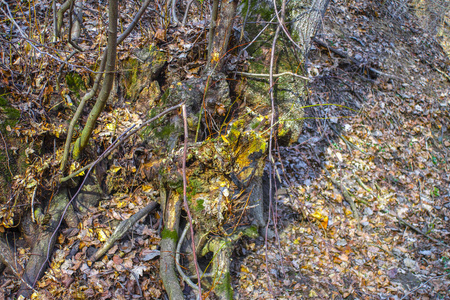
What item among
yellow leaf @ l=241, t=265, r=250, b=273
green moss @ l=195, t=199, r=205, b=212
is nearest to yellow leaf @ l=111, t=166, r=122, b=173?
green moss @ l=195, t=199, r=205, b=212

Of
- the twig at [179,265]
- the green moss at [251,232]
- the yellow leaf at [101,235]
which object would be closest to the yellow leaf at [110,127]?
the yellow leaf at [101,235]

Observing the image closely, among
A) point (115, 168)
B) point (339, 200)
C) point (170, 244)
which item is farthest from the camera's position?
point (339, 200)

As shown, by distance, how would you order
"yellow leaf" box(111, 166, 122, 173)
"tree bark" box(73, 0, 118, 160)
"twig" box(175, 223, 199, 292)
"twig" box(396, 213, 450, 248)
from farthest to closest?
1. "twig" box(396, 213, 450, 248)
2. "yellow leaf" box(111, 166, 122, 173)
3. "twig" box(175, 223, 199, 292)
4. "tree bark" box(73, 0, 118, 160)

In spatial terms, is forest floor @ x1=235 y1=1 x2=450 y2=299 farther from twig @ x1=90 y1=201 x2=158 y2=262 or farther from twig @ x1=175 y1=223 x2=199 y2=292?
twig @ x1=90 y1=201 x2=158 y2=262

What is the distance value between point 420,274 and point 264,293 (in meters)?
2.49

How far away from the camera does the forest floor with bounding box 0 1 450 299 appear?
3.11 m

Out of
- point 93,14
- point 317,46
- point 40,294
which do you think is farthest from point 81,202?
point 317,46

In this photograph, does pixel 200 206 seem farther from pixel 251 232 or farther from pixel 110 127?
pixel 110 127

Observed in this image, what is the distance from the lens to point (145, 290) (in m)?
2.93

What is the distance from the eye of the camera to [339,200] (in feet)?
15.7

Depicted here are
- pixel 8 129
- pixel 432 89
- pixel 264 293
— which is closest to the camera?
pixel 8 129

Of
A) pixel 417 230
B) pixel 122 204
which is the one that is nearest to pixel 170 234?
pixel 122 204

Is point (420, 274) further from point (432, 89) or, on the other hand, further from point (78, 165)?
point (432, 89)

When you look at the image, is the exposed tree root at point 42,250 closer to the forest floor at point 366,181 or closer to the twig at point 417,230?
the forest floor at point 366,181
